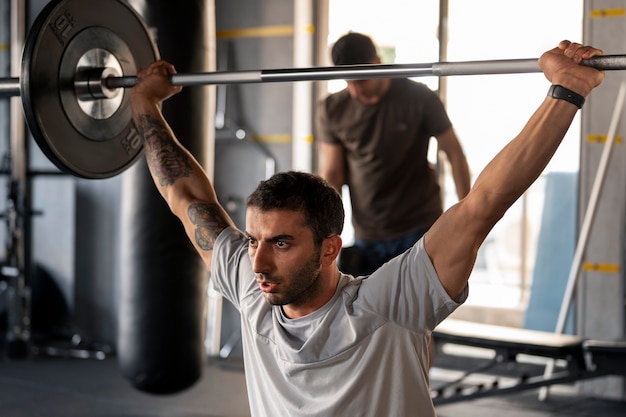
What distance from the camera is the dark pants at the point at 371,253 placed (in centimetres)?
298

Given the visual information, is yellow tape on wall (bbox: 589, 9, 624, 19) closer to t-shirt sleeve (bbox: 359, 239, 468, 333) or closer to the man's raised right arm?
the man's raised right arm

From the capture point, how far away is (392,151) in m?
2.94

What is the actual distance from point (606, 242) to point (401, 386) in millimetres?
2700

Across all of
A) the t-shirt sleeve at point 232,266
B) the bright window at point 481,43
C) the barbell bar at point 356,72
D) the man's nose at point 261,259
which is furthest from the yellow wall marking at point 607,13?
the man's nose at point 261,259

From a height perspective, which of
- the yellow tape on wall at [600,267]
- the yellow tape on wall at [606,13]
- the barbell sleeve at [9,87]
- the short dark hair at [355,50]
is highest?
the yellow tape on wall at [606,13]

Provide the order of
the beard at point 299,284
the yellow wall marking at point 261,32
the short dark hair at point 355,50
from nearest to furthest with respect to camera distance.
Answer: the beard at point 299,284 < the short dark hair at point 355,50 < the yellow wall marking at point 261,32

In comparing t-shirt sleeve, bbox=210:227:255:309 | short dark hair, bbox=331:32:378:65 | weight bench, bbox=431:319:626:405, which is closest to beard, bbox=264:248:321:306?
t-shirt sleeve, bbox=210:227:255:309

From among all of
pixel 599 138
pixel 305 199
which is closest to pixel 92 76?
pixel 305 199

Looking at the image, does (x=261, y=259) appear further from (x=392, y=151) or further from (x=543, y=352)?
(x=543, y=352)

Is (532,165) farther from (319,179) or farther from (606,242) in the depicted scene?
(606,242)

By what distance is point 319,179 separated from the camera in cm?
162

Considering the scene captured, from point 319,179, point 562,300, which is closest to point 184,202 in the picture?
point 319,179

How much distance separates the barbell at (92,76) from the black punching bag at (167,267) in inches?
36.4

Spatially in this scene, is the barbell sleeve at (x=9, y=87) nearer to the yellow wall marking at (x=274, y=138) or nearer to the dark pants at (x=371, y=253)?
the dark pants at (x=371, y=253)
